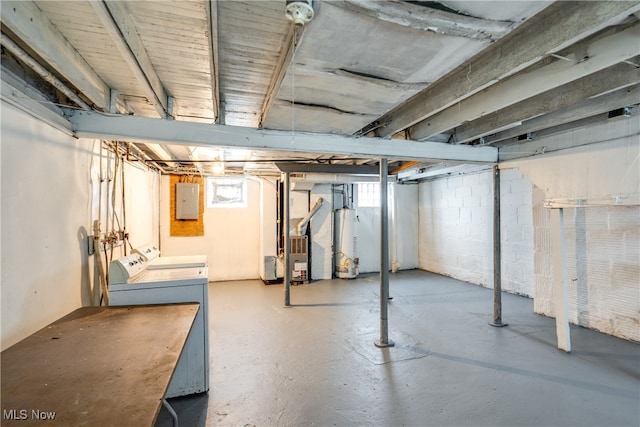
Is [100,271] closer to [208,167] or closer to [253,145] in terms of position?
[253,145]

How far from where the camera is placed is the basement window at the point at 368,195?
6641 mm

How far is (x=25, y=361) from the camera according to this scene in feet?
4.29

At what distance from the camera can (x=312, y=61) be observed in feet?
4.74

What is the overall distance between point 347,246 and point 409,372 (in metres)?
3.54

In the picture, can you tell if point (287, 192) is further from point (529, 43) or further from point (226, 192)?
point (529, 43)

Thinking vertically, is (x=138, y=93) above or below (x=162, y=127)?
above

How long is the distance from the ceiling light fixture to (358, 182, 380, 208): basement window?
222 inches

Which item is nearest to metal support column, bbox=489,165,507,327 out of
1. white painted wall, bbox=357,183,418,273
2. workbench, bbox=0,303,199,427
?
white painted wall, bbox=357,183,418,273

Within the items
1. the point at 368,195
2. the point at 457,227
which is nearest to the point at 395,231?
the point at 368,195

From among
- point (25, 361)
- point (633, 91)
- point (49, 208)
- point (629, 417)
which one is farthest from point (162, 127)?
point (629, 417)

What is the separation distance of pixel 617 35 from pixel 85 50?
2730 millimetres

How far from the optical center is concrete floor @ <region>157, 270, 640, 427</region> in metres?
1.92

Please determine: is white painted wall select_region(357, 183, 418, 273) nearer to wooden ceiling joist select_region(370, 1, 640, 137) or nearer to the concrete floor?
the concrete floor

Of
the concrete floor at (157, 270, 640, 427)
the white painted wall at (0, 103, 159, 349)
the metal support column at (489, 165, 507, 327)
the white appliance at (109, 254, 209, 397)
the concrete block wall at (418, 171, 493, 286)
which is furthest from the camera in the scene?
the concrete block wall at (418, 171, 493, 286)
